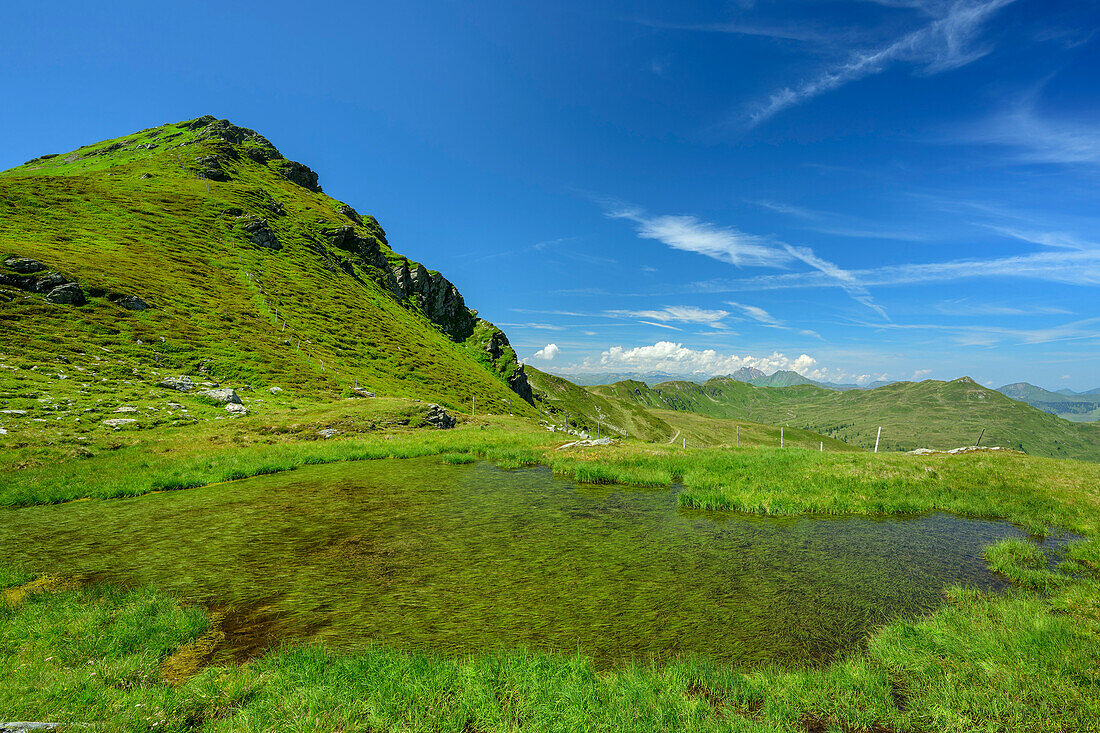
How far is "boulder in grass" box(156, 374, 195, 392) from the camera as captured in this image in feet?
117

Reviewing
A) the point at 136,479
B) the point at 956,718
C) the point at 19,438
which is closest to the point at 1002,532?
the point at 956,718

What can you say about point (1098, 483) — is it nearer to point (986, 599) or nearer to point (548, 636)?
point (986, 599)

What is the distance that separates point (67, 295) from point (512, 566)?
57.7 m

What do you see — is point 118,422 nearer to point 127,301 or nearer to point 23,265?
point 127,301

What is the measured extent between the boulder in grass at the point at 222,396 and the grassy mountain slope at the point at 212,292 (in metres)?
3.99

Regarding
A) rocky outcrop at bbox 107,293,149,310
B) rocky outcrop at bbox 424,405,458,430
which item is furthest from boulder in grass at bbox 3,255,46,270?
rocky outcrop at bbox 424,405,458,430

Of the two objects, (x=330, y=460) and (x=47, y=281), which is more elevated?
(x=47, y=281)

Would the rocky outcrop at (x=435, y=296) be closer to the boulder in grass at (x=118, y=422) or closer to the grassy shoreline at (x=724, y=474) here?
the boulder in grass at (x=118, y=422)

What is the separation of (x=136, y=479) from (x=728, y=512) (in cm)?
3018

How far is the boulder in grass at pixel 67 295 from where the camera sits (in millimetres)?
39312

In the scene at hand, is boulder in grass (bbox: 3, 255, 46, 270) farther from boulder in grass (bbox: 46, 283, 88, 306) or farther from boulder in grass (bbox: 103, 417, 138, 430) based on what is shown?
boulder in grass (bbox: 103, 417, 138, 430)

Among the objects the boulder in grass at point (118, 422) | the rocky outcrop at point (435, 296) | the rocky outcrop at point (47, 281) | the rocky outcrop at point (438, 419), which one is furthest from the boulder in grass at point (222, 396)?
the rocky outcrop at point (435, 296)

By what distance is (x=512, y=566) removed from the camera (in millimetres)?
12688

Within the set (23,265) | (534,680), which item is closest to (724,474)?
(534,680)
